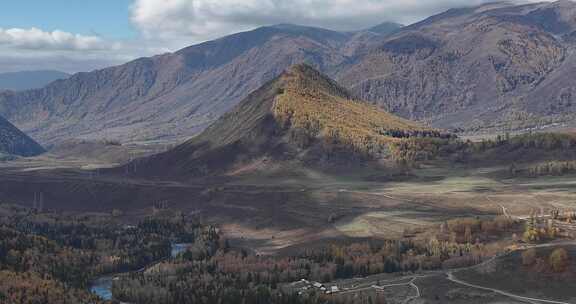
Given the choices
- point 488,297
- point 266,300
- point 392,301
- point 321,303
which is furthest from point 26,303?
point 488,297

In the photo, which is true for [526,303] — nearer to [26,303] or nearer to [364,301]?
[364,301]

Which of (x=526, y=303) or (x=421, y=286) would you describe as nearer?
(x=526, y=303)

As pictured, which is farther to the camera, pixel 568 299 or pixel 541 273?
pixel 541 273

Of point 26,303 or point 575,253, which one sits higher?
point 575,253

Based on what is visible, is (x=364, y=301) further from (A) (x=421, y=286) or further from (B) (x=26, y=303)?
(B) (x=26, y=303)

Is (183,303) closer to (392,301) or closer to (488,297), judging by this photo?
(392,301)

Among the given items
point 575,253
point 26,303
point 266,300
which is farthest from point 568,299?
point 26,303

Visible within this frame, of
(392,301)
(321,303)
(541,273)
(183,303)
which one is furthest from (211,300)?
(541,273)
